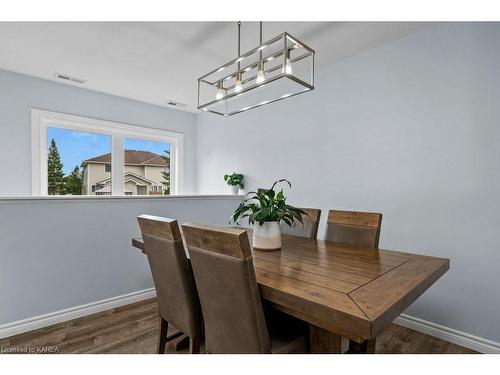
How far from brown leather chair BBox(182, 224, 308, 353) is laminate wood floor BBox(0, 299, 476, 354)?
101cm

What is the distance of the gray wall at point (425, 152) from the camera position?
78.6 inches

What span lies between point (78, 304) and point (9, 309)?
18.2 inches

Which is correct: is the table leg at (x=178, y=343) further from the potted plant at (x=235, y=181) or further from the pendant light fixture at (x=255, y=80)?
the potted plant at (x=235, y=181)

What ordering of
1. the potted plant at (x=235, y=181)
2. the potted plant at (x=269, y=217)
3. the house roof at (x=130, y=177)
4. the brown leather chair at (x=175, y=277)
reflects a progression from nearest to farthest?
the brown leather chair at (x=175, y=277) → the potted plant at (x=269, y=217) → the potted plant at (x=235, y=181) → the house roof at (x=130, y=177)

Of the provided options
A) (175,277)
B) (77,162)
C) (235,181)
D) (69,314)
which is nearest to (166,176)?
(77,162)

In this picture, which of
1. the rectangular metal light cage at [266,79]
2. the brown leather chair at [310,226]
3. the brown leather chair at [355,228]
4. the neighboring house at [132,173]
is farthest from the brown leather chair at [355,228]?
the neighboring house at [132,173]

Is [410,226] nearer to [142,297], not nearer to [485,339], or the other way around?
[485,339]

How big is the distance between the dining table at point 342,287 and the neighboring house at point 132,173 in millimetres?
3085

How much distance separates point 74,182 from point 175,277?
3.04 metres

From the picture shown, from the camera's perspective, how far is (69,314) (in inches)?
94.3

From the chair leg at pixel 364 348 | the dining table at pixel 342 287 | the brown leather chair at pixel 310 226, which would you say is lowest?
the chair leg at pixel 364 348

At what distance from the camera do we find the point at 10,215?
7.11 feet

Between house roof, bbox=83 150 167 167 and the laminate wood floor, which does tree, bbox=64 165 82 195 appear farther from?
the laminate wood floor
